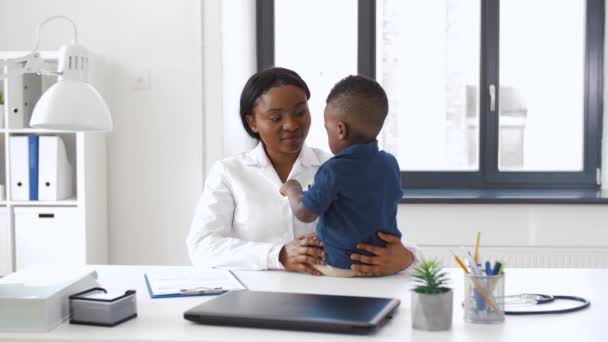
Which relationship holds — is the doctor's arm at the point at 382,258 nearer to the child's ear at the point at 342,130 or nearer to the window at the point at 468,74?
the child's ear at the point at 342,130

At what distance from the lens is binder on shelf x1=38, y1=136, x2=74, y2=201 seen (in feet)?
10.6

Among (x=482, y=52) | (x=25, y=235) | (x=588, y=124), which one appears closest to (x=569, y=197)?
(x=588, y=124)

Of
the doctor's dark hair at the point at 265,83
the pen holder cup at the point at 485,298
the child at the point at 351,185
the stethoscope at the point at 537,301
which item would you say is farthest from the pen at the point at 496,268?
the doctor's dark hair at the point at 265,83

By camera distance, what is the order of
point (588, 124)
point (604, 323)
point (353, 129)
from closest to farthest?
point (604, 323)
point (353, 129)
point (588, 124)

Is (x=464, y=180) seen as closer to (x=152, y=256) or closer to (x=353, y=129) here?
(x=152, y=256)

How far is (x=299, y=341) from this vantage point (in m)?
1.21

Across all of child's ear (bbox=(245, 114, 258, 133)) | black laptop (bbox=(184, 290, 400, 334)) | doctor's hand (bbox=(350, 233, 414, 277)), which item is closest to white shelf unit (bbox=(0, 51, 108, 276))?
child's ear (bbox=(245, 114, 258, 133))

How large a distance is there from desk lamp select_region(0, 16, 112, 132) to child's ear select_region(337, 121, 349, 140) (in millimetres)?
511

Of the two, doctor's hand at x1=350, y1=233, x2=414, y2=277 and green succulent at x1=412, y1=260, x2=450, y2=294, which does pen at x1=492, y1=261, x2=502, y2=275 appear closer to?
green succulent at x1=412, y1=260, x2=450, y2=294

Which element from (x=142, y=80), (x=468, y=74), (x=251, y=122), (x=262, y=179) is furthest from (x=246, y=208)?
(x=468, y=74)

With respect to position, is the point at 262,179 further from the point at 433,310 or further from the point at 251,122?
the point at 433,310

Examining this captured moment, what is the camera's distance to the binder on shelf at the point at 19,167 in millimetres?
3221

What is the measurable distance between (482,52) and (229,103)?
4.25 feet

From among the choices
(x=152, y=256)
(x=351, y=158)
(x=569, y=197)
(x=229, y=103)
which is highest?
(x=229, y=103)
